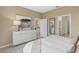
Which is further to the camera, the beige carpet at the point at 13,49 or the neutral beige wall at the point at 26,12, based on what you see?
the neutral beige wall at the point at 26,12

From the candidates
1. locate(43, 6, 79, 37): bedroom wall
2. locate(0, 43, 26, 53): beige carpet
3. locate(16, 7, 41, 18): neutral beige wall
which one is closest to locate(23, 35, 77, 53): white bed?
locate(0, 43, 26, 53): beige carpet

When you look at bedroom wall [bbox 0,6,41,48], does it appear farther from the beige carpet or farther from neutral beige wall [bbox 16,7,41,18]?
the beige carpet

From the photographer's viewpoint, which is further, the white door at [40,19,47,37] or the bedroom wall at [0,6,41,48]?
the white door at [40,19,47,37]

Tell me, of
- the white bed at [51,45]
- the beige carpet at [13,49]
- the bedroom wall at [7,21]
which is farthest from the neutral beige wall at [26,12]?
the beige carpet at [13,49]

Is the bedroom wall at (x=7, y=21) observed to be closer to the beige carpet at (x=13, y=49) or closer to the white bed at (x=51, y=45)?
the beige carpet at (x=13, y=49)

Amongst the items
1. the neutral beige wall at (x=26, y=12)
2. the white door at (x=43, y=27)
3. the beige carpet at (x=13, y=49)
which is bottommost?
the beige carpet at (x=13, y=49)

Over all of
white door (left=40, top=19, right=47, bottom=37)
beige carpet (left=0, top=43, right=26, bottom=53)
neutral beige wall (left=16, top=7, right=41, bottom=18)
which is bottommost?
beige carpet (left=0, top=43, right=26, bottom=53)

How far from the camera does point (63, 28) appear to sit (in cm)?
181

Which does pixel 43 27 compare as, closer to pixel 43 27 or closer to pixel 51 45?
pixel 43 27

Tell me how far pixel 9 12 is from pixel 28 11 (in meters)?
0.38

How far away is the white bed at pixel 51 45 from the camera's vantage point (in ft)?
5.51

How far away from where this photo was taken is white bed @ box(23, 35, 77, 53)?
168cm
